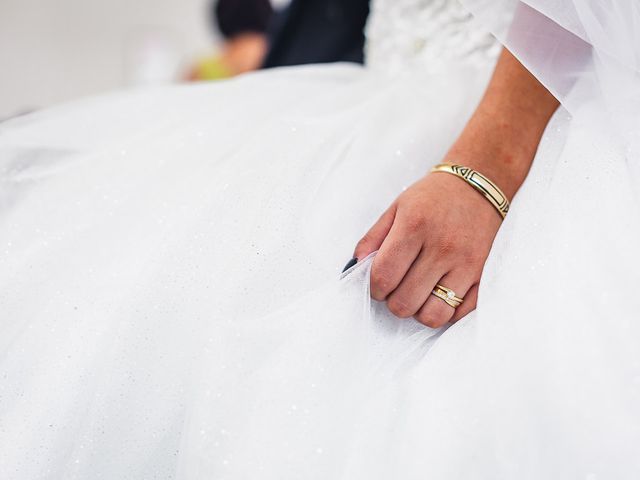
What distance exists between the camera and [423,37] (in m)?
0.71

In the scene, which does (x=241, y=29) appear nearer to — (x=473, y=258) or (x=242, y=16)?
(x=242, y=16)

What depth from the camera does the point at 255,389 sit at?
0.39 m

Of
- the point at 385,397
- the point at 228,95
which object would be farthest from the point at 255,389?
the point at 228,95

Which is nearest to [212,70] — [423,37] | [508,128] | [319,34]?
[319,34]

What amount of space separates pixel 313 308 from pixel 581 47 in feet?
0.90

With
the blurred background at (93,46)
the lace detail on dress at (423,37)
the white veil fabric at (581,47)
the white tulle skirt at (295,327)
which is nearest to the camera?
the white tulle skirt at (295,327)

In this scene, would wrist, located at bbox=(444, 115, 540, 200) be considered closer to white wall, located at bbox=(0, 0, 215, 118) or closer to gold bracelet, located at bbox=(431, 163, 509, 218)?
gold bracelet, located at bbox=(431, 163, 509, 218)

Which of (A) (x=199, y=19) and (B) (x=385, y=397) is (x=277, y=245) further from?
(A) (x=199, y=19)

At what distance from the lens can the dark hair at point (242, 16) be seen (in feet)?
7.38

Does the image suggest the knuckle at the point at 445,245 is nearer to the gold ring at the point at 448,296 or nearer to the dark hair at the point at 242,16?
the gold ring at the point at 448,296

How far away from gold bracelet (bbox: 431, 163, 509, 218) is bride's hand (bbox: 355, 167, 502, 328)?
1 cm

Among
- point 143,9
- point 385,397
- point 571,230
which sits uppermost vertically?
point 571,230

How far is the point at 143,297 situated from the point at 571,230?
0.87ft

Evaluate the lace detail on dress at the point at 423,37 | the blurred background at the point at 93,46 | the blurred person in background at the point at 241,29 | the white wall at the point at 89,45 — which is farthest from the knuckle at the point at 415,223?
the white wall at the point at 89,45
